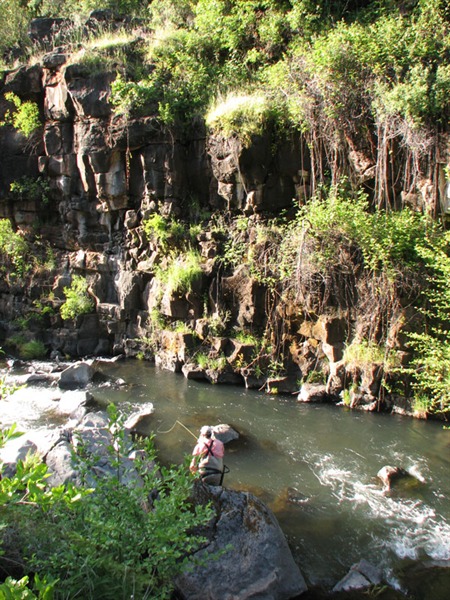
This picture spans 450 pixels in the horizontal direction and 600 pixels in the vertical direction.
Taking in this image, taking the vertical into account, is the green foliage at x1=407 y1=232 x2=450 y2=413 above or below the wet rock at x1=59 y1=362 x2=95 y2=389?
above

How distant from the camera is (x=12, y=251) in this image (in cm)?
1381

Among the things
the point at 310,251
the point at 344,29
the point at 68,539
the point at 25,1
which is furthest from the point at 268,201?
the point at 25,1

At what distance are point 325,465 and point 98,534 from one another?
4572mm

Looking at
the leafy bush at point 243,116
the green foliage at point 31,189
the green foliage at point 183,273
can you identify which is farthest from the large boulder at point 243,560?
the green foliage at point 31,189

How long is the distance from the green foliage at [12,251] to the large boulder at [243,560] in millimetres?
11251

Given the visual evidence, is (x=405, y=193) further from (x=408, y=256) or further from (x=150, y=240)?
(x=150, y=240)

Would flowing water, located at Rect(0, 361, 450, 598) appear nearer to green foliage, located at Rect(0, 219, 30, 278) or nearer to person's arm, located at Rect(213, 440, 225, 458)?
person's arm, located at Rect(213, 440, 225, 458)

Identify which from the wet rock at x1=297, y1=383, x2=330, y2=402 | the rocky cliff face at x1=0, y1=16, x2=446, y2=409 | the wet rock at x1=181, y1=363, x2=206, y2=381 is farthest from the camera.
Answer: the wet rock at x1=181, y1=363, x2=206, y2=381

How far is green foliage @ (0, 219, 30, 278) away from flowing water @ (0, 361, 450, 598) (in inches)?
243

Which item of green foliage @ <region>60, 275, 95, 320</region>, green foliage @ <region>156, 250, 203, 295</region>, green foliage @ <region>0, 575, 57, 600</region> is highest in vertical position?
green foliage @ <region>156, 250, 203, 295</region>

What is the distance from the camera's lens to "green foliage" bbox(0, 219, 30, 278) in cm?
1377

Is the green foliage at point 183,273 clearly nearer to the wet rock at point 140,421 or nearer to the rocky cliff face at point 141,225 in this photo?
the rocky cliff face at point 141,225

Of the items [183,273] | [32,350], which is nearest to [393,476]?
[183,273]

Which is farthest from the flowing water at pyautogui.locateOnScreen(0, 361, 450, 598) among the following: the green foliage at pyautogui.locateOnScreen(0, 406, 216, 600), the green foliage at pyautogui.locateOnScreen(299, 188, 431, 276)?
the green foliage at pyautogui.locateOnScreen(299, 188, 431, 276)
